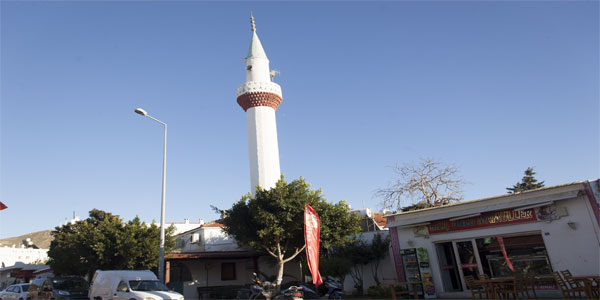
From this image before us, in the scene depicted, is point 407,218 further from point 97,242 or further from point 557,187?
point 97,242

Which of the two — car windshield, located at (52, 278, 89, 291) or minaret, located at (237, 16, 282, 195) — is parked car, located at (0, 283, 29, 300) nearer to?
car windshield, located at (52, 278, 89, 291)

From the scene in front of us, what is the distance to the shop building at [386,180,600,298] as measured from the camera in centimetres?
1109

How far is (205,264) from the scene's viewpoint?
2341 cm

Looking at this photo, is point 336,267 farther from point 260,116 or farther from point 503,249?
point 260,116

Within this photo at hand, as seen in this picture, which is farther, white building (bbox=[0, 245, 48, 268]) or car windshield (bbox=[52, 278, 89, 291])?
white building (bbox=[0, 245, 48, 268])

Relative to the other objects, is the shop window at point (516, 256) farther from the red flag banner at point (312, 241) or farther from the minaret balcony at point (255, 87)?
the minaret balcony at point (255, 87)

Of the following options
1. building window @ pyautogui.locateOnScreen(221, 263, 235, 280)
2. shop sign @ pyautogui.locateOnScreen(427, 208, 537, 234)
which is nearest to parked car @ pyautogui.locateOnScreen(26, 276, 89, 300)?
building window @ pyautogui.locateOnScreen(221, 263, 235, 280)

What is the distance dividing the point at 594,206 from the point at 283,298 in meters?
9.65

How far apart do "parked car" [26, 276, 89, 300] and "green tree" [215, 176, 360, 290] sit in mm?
7182

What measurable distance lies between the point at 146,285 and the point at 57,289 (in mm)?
7406

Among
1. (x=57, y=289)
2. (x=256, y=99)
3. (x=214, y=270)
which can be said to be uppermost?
(x=256, y=99)

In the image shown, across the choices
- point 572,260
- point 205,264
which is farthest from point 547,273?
point 205,264

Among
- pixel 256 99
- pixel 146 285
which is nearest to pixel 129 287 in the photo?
pixel 146 285

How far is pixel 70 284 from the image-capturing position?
59.3ft
